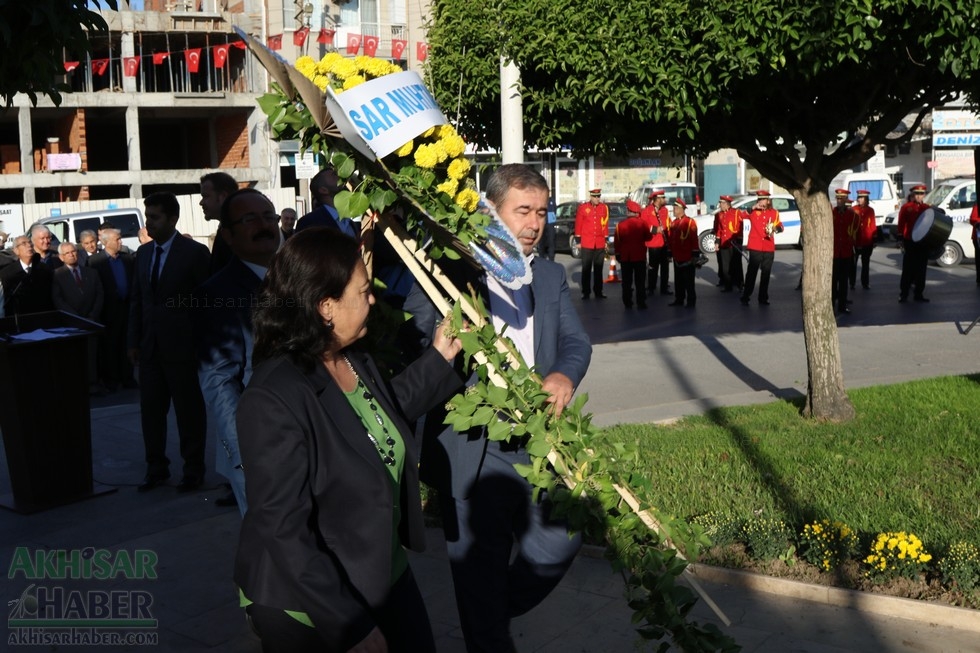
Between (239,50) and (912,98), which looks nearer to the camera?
(912,98)

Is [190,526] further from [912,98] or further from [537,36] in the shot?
[912,98]

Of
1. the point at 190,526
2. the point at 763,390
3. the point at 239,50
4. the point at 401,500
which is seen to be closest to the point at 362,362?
the point at 401,500

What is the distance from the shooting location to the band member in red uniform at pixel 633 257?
18719 millimetres

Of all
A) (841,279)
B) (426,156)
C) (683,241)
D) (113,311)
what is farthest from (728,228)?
(426,156)

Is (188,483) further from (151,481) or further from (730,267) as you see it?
(730,267)

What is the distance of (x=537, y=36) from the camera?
6.99 m

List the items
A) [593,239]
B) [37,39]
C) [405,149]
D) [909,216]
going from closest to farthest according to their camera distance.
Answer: [405,149] → [37,39] → [909,216] → [593,239]

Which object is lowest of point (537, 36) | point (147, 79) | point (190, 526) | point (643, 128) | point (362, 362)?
point (190, 526)

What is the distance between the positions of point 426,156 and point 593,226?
664 inches

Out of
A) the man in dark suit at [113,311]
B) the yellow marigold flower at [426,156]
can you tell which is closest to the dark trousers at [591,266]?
the man in dark suit at [113,311]

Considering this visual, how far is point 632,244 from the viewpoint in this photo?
18.7m

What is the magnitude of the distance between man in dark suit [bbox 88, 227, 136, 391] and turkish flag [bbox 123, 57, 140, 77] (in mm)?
24858

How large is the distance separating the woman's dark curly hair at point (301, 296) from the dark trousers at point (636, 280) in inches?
634

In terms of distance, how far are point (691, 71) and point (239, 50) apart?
33671 mm
